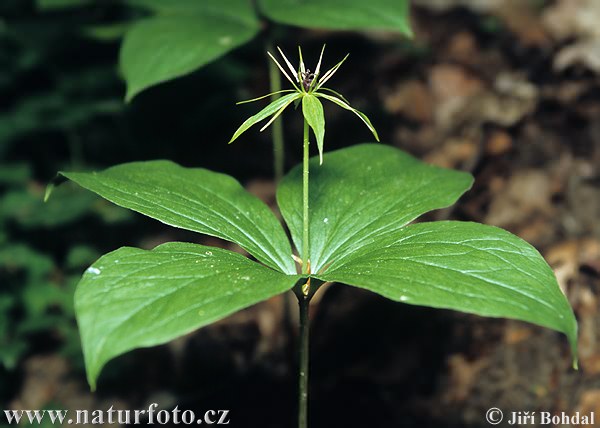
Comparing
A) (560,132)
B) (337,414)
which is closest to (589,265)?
(560,132)

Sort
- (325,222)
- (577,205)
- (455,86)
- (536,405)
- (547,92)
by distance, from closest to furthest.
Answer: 1. (325,222)
2. (536,405)
3. (577,205)
4. (547,92)
5. (455,86)

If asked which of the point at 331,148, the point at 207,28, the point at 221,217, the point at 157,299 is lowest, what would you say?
the point at 157,299

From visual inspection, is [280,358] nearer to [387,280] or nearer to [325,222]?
[325,222]

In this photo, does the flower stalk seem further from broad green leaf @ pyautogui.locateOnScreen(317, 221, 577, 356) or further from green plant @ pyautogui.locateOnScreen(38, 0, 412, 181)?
green plant @ pyautogui.locateOnScreen(38, 0, 412, 181)

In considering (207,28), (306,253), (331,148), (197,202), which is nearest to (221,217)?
(197,202)

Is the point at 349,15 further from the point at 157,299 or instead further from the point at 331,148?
the point at 157,299

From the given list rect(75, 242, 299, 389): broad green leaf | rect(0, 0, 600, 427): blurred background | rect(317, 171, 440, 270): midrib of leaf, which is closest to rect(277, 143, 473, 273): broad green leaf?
rect(317, 171, 440, 270): midrib of leaf

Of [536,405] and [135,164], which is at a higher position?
[135,164]
